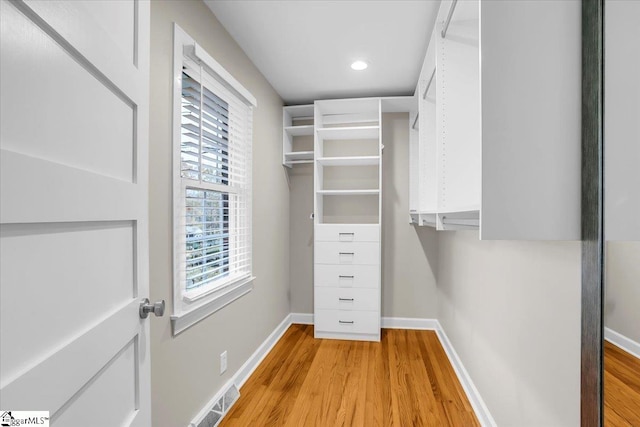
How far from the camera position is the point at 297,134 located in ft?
12.3

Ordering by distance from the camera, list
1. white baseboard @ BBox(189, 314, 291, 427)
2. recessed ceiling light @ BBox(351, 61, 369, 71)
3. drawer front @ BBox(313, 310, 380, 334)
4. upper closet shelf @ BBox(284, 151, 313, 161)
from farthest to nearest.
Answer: upper closet shelf @ BBox(284, 151, 313, 161)
drawer front @ BBox(313, 310, 380, 334)
recessed ceiling light @ BBox(351, 61, 369, 71)
white baseboard @ BBox(189, 314, 291, 427)

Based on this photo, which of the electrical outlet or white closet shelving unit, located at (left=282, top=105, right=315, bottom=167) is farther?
white closet shelving unit, located at (left=282, top=105, right=315, bottom=167)

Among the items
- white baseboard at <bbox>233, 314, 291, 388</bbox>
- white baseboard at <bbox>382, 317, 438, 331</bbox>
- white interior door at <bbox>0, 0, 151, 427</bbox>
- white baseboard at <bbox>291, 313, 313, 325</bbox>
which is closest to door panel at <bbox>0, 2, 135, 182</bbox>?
white interior door at <bbox>0, 0, 151, 427</bbox>

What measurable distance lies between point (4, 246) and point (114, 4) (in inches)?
26.6

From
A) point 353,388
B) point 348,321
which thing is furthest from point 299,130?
point 353,388

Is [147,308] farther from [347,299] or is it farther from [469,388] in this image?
[347,299]

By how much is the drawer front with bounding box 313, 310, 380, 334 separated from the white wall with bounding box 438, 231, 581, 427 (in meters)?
0.98

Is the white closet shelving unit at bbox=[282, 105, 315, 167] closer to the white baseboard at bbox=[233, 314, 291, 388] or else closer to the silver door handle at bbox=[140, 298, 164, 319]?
the white baseboard at bbox=[233, 314, 291, 388]

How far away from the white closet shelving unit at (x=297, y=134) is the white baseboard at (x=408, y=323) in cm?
201

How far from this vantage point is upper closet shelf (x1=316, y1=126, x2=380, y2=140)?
3.31 m

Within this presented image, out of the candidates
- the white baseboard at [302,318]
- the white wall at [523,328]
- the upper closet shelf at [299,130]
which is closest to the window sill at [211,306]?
the white baseboard at [302,318]

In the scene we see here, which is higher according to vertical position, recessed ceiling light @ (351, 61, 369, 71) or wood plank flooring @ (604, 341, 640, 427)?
recessed ceiling light @ (351, 61, 369, 71)

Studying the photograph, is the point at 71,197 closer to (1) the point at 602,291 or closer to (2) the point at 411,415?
(1) the point at 602,291

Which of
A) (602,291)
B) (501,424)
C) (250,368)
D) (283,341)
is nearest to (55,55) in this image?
(602,291)
